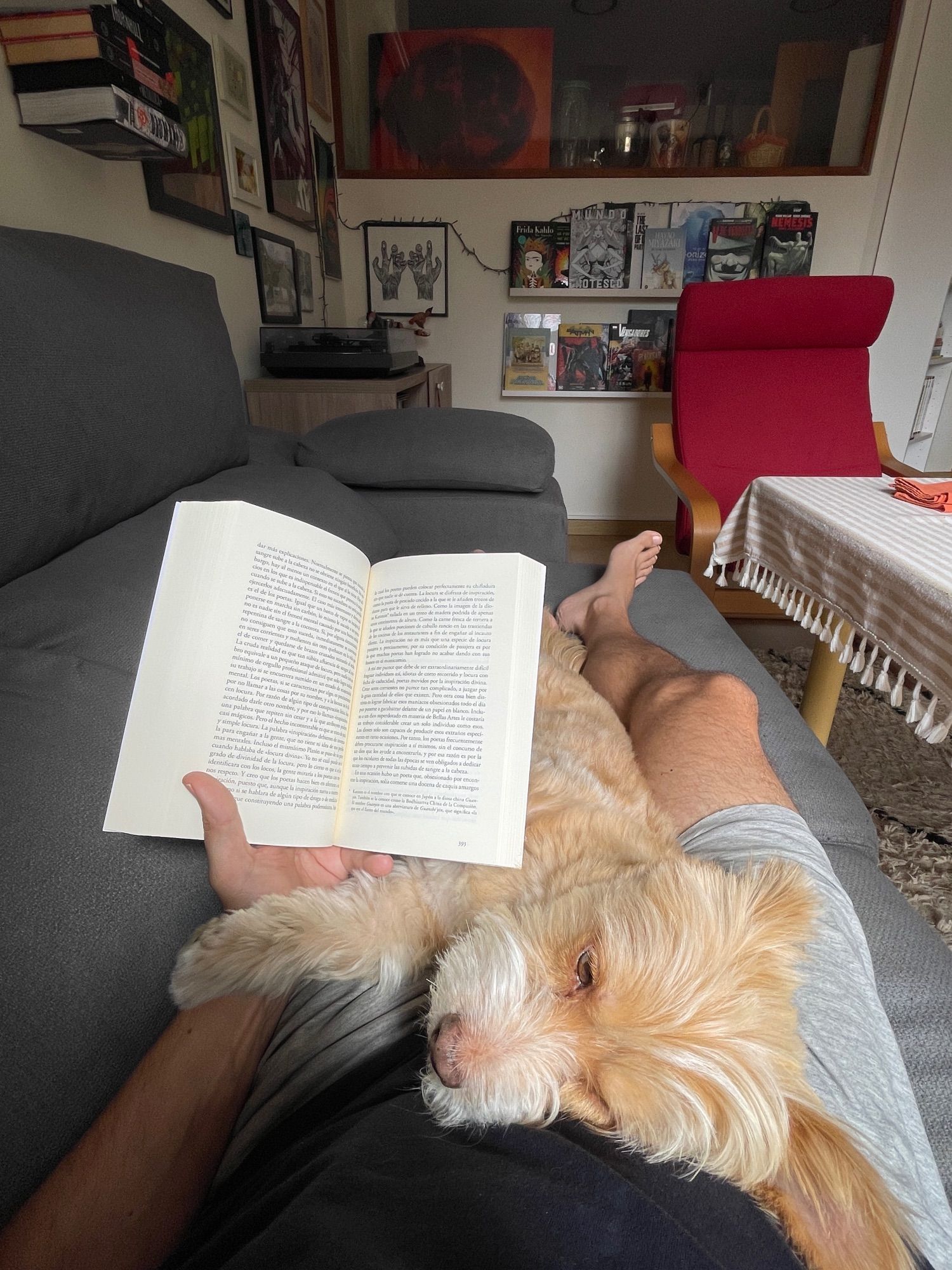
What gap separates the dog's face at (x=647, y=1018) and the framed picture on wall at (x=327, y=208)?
2982 millimetres

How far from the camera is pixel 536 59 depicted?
2645 mm

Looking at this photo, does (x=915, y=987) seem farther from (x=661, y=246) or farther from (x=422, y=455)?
(x=661, y=246)

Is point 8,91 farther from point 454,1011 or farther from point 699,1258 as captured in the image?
point 699,1258

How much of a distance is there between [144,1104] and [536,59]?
11.7 ft

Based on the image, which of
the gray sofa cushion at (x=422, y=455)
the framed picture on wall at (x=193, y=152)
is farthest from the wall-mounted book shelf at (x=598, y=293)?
the gray sofa cushion at (x=422, y=455)

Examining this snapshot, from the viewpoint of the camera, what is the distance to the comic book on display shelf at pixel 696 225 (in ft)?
9.09

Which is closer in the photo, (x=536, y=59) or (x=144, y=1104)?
(x=144, y=1104)

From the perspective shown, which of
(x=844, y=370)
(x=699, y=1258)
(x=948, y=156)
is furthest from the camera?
(x=948, y=156)

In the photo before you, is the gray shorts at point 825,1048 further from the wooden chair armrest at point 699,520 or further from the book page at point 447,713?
the wooden chair armrest at point 699,520

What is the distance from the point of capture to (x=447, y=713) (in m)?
0.56

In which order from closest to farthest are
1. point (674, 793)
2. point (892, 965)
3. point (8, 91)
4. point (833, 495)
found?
point (892, 965) < point (674, 793) < point (8, 91) < point (833, 495)

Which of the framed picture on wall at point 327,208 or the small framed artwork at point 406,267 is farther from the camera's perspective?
the small framed artwork at point 406,267

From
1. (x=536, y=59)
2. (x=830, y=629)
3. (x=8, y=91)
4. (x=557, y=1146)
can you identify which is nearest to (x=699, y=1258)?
(x=557, y=1146)

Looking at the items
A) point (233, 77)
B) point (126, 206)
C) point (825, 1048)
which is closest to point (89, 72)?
point (126, 206)
